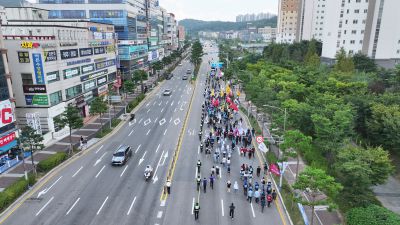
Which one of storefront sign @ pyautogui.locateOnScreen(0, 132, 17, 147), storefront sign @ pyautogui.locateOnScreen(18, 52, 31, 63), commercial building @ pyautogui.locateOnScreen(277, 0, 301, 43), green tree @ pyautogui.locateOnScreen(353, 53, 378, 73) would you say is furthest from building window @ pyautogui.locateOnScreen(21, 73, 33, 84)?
commercial building @ pyautogui.locateOnScreen(277, 0, 301, 43)

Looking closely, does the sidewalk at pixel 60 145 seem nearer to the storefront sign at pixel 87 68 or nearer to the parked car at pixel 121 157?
the parked car at pixel 121 157

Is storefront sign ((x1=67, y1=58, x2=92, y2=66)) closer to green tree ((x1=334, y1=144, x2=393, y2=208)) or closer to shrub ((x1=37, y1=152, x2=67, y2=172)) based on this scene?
shrub ((x1=37, y1=152, x2=67, y2=172))

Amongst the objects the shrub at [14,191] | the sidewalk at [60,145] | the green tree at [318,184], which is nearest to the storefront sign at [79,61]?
the sidewalk at [60,145]

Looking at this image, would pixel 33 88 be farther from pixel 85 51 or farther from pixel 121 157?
pixel 121 157

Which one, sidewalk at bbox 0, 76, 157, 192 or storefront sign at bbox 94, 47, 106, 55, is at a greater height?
storefront sign at bbox 94, 47, 106, 55

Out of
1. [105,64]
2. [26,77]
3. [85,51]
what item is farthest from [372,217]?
[105,64]
